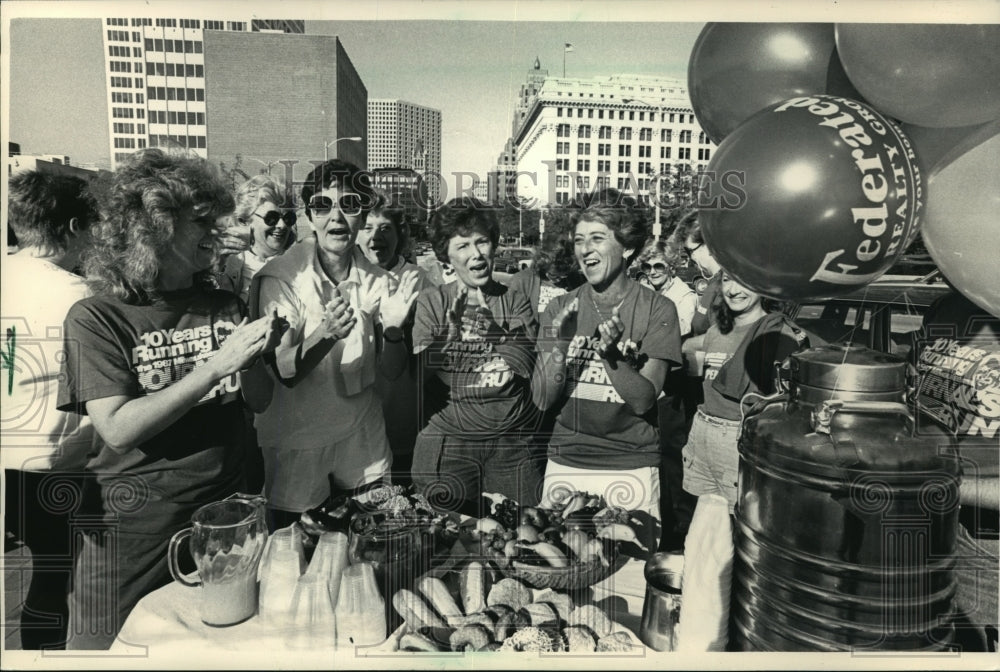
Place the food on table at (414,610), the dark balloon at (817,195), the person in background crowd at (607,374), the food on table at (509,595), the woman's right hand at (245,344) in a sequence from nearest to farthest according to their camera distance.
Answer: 1. the dark balloon at (817,195)
2. the food on table at (414,610)
3. the food on table at (509,595)
4. the woman's right hand at (245,344)
5. the person in background crowd at (607,374)

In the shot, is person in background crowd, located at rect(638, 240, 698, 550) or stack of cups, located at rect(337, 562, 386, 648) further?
person in background crowd, located at rect(638, 240, 698, 550)

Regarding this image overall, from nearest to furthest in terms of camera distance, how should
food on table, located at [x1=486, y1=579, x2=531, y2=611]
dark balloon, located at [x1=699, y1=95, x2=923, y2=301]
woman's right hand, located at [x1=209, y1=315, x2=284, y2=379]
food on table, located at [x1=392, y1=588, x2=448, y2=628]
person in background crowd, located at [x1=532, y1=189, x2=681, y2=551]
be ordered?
dark balloon, located at [x1=699, y1=95, x2=923, y2=301], food on table, located at [x1=392, y1=588, x2=448, y2=628], food on table, located at [x1=486, y1=579, x2=531, y2=611], woman's right hand, located at [x1=209, y1=315, x2=284, y2=379], person in background crowd, located at [x1=532, y1=189, x2=681, y2=551]

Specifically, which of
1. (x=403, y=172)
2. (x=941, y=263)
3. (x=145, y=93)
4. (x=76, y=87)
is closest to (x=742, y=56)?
(x=941, y=263)

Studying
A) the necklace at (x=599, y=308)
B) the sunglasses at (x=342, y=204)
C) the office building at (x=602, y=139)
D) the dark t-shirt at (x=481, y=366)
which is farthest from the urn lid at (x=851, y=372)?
the sunglasses at (x=342, y=204)

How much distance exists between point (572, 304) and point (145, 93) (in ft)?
5.23

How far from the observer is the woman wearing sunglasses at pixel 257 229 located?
7.47ft

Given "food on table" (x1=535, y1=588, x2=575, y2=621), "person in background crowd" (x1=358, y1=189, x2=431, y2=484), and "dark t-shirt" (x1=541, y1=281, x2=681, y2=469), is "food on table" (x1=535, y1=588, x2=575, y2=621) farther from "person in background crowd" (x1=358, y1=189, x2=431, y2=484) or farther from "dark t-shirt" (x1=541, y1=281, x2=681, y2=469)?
"person in background crowd" (x1=358, y1=189, x2=431, y2=484)

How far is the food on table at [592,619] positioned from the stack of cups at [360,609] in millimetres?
575

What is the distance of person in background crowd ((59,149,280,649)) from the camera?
2154mm

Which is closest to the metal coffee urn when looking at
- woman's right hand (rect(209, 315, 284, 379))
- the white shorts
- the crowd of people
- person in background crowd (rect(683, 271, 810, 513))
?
person in background crowd (rect(683, 271, 810, 513))

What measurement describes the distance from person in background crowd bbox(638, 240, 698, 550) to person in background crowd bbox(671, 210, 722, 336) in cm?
2

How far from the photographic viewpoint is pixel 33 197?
2.21m

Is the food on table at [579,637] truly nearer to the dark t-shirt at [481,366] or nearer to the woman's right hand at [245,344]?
the dark t-shirt at [481,366]

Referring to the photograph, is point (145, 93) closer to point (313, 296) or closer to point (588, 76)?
point (313, 296)
